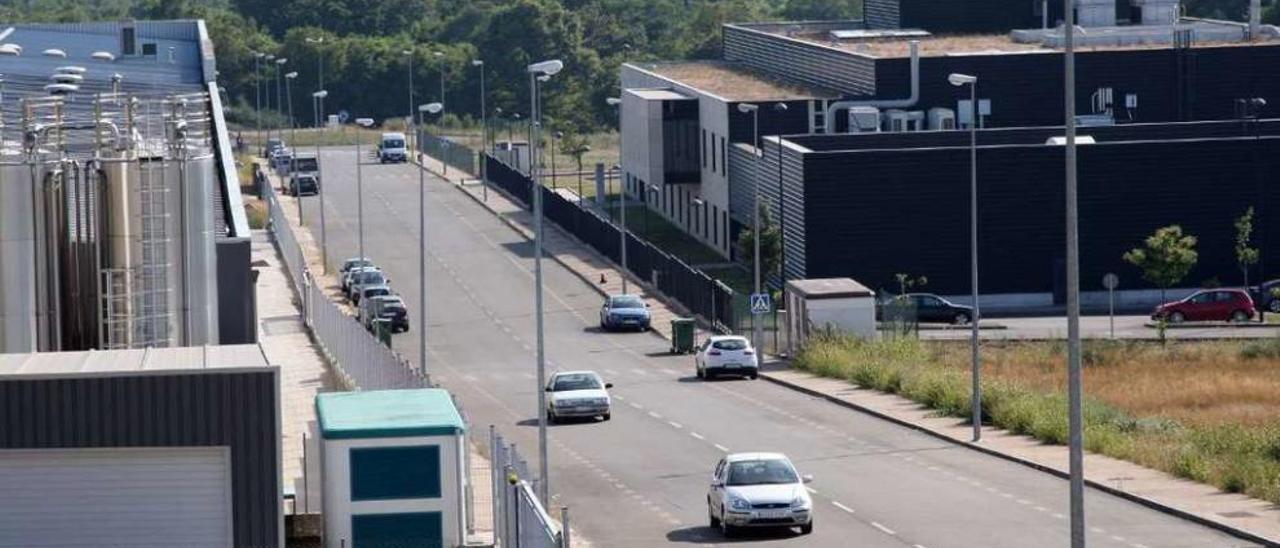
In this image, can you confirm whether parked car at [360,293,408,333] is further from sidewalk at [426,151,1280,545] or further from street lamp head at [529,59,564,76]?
street lamp head at [529,59,564,76]

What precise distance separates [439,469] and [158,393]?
387 cm

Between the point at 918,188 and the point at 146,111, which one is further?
the point at 918,188

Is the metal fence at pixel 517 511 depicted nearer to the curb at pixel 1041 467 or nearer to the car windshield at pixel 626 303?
the curb at pixel 1041 467

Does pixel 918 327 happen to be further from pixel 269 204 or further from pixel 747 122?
pixel 269 204

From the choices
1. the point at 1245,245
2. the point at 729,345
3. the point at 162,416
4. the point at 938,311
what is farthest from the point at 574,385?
the point at 1245,245

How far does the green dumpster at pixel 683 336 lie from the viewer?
7075 cm

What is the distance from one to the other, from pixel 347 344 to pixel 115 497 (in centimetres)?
2922

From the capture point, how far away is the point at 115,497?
29703 mm

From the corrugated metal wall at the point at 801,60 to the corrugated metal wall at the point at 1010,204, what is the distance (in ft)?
46.8

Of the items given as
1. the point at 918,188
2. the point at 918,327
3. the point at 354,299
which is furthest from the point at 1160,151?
the point at 354,299

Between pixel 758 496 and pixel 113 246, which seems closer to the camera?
pixel 758 496

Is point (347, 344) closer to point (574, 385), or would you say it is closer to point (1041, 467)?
A: point (574, 385)

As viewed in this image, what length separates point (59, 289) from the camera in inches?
1480

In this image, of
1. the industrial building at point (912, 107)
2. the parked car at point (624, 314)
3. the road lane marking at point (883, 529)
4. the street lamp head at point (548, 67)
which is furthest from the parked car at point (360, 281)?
the road lane marking at point (883, 529)
